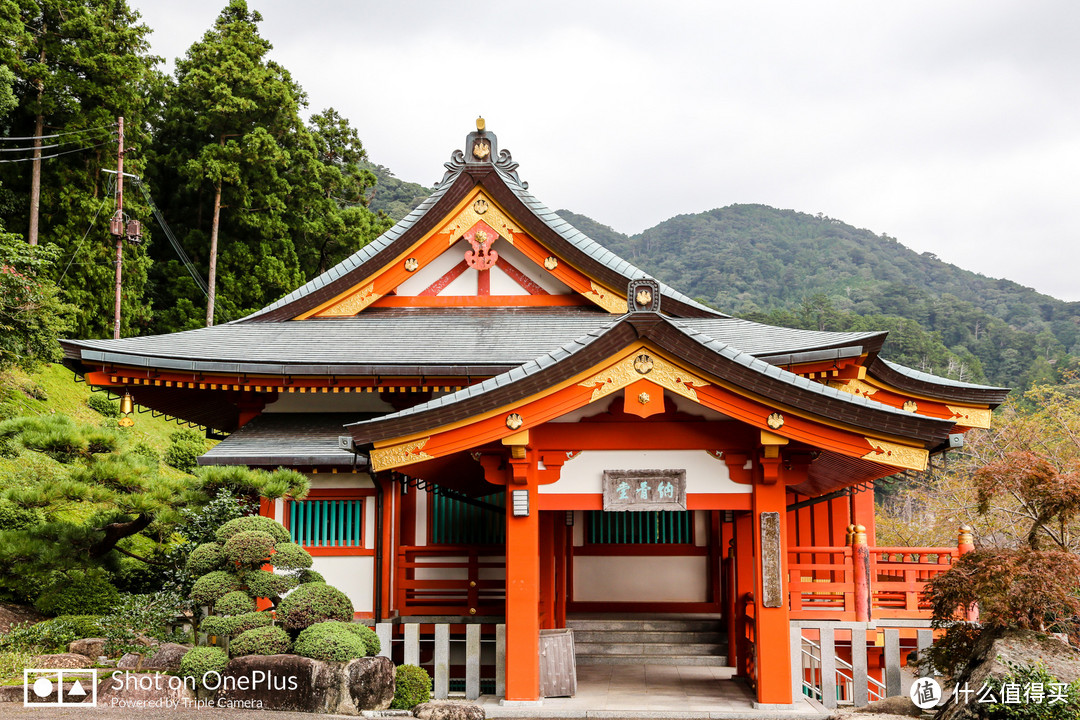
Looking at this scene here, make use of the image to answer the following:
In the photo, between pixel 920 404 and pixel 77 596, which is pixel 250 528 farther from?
pixel 920 404

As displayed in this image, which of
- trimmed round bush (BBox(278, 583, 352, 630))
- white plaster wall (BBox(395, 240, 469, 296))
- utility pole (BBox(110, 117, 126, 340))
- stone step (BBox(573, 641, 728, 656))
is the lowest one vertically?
stone step (BBox(573, 641, 728, 656))

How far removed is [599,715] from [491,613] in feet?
7.97

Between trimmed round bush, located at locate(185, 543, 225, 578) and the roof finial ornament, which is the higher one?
the roof finial ornament

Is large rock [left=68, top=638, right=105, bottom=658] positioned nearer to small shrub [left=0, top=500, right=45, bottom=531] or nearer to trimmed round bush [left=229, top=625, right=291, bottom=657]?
trimmed round bush [left=229, top=625, right=291, bottom=657]

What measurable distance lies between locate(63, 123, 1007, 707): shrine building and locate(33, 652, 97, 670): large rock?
2.62m

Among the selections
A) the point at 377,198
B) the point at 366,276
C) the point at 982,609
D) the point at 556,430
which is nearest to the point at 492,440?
the point at 556,430

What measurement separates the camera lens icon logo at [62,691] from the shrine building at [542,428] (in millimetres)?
3036

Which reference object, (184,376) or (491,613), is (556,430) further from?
(184,376)

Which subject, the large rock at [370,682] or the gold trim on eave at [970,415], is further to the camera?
the gold trim on eave at [970,415]

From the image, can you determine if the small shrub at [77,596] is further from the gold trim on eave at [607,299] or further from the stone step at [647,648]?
the gold trim on eave at [607,299]

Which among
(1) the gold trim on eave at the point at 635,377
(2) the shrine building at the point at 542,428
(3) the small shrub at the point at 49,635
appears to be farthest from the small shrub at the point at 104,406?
(1) the gold trim on eave at the point at 635,377

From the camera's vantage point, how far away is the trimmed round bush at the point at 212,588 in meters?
8.09

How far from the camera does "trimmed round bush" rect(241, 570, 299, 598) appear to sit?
26.8ft

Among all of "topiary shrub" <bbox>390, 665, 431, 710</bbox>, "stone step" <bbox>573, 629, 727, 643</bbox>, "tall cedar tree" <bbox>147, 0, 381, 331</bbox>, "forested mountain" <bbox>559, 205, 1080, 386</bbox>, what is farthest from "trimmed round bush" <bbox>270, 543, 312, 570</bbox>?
"forested mountain" <bbox>559, 205, 1080, 386</bbox>
